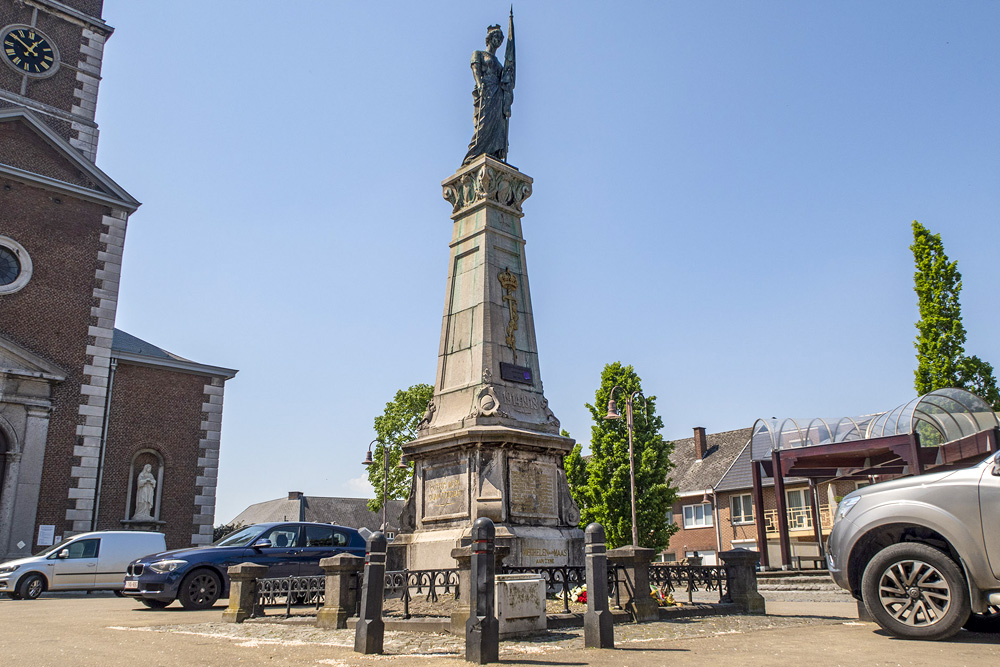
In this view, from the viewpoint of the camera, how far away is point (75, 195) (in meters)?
24.1

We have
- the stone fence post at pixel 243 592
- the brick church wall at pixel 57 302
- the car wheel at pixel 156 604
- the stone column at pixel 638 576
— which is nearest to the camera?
the stone column at pixel 638 576

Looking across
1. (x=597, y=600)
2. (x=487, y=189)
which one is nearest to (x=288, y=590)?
(x=597, y=600)

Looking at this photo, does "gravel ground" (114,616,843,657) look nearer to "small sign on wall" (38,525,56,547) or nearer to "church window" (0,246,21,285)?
"small sign on wall" (38,525,56,547)

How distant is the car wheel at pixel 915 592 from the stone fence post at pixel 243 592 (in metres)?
7.82

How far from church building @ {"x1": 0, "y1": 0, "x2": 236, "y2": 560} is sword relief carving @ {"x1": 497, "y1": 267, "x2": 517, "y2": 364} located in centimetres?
1590

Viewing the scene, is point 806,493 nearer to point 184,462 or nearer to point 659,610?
point 184,462

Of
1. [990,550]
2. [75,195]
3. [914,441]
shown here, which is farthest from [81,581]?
[914,441]

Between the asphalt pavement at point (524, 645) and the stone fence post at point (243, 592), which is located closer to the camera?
the asphalt pavement at point (524, 645)

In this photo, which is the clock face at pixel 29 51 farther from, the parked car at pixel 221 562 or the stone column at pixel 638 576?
the stone column at pixel 638 576

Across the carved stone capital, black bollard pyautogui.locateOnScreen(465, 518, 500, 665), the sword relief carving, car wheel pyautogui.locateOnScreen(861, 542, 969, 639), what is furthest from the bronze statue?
car wheel pyautogui.locateOnScreen(861, 542, 969, 639)

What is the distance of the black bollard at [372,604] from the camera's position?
7.45m

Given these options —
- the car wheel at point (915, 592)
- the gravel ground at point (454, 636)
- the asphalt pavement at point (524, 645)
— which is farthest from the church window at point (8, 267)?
the car wheel at point (915, 592)

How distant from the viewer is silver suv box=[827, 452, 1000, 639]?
665cm

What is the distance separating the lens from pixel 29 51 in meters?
25.6
